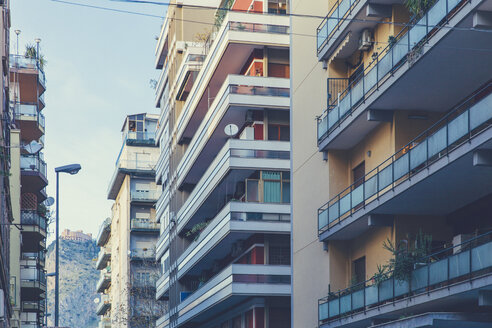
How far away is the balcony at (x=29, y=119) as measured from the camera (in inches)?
2190

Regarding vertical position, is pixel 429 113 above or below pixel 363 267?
above

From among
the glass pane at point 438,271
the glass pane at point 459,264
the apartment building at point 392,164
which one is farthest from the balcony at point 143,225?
the glass pane at point 459,264

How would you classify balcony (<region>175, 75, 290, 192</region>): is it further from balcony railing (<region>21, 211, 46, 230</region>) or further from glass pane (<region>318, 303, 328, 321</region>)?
balcony railing (<region>21, 211, 46, 230</region>)

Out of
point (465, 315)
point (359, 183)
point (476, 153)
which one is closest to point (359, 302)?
point (359, 183)

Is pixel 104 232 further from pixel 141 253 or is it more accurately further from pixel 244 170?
pixel 244 170

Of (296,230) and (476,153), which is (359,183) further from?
(476,153)

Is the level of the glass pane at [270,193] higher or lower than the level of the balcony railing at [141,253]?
lower

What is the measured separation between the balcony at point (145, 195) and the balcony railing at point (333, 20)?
188 ft

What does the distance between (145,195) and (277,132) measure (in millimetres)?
48122

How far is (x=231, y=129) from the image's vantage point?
4203cm

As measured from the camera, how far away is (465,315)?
846 inches

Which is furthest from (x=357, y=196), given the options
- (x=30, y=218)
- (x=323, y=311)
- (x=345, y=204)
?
(x=30, y=218)

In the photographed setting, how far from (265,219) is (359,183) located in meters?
10.9

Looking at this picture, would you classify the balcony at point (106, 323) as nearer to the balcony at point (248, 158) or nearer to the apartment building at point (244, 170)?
the apartment building at point (244, 170)
